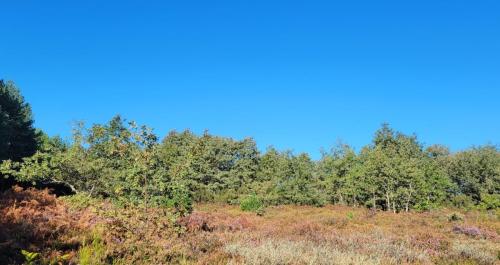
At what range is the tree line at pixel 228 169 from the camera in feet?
37.7

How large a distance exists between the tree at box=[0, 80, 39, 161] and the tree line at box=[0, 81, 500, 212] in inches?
3.9

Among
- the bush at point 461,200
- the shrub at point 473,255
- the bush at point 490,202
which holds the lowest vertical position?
the shrub at point 473,255

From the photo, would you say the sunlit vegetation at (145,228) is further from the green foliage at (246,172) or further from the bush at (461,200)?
the bush at (461,200)

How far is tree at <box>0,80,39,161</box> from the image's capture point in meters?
37.3

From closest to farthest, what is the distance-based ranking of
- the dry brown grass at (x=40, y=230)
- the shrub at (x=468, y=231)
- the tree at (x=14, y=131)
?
the dry brown grass at (x=40, y=230) < the shrub at (x=468, y=231) < the tree at (x=14, y=131)

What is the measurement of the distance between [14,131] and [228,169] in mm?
31159

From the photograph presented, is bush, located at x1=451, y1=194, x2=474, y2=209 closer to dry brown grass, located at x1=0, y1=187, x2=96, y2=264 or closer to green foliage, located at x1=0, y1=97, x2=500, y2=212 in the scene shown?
green foliage, located at x1=0, y1=97, x2=500, y2=212

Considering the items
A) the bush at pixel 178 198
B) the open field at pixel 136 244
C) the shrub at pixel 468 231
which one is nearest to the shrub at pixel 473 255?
the open field at pixel 136 244

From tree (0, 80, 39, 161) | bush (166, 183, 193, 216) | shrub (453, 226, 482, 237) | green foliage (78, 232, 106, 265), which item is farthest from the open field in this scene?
tree (0, 80, 39, 161)

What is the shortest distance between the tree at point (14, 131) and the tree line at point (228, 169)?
0.10 m

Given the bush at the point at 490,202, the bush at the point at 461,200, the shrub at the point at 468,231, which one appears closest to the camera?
→ the shrub at the point at 468,231

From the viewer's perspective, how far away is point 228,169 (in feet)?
209

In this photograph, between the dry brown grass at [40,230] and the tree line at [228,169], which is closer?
the dry brown grass at [40,230]

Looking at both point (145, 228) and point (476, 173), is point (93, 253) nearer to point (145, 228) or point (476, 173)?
point (145, 228)
